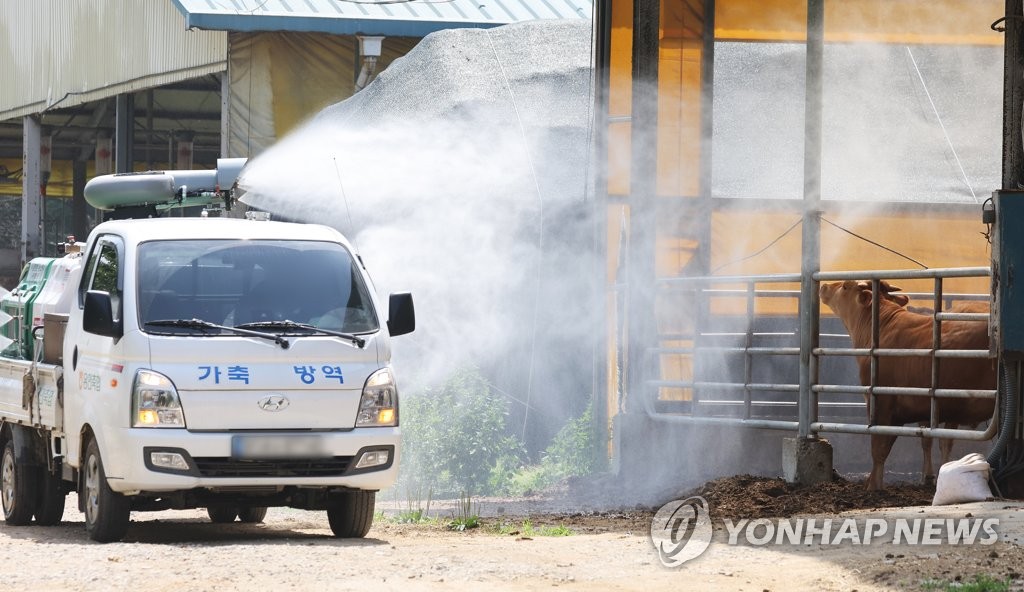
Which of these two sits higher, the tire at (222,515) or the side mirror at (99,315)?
the side mirror at (99,315)

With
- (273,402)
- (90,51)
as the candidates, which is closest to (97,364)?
(273,402)

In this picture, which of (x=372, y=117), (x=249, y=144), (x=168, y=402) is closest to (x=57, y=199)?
(x=249, y=144)

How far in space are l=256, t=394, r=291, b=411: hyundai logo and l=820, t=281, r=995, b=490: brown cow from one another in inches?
192

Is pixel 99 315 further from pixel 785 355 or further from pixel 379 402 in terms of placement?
pixel 785 355

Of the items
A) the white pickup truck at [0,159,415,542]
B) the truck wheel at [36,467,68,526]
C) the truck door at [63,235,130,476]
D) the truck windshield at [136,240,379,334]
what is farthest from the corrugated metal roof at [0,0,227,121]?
the truck windshield at [136,240,379,334]

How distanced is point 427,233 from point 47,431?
316 inches

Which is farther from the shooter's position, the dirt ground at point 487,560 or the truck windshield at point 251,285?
the truck windshield at point 251,285

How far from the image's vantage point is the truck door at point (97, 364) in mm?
9633

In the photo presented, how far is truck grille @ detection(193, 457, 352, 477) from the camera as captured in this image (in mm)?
9484

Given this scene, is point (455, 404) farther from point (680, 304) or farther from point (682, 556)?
point (682, 556)

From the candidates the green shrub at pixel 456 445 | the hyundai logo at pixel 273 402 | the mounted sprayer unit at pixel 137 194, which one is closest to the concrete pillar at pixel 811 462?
the green shrub at pixel 456 445

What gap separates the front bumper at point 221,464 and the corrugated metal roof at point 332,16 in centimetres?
1897

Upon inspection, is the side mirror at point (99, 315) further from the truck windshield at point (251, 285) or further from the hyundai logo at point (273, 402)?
the hyundai logo at point (273, 402)

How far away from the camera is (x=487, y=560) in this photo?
336 inches
